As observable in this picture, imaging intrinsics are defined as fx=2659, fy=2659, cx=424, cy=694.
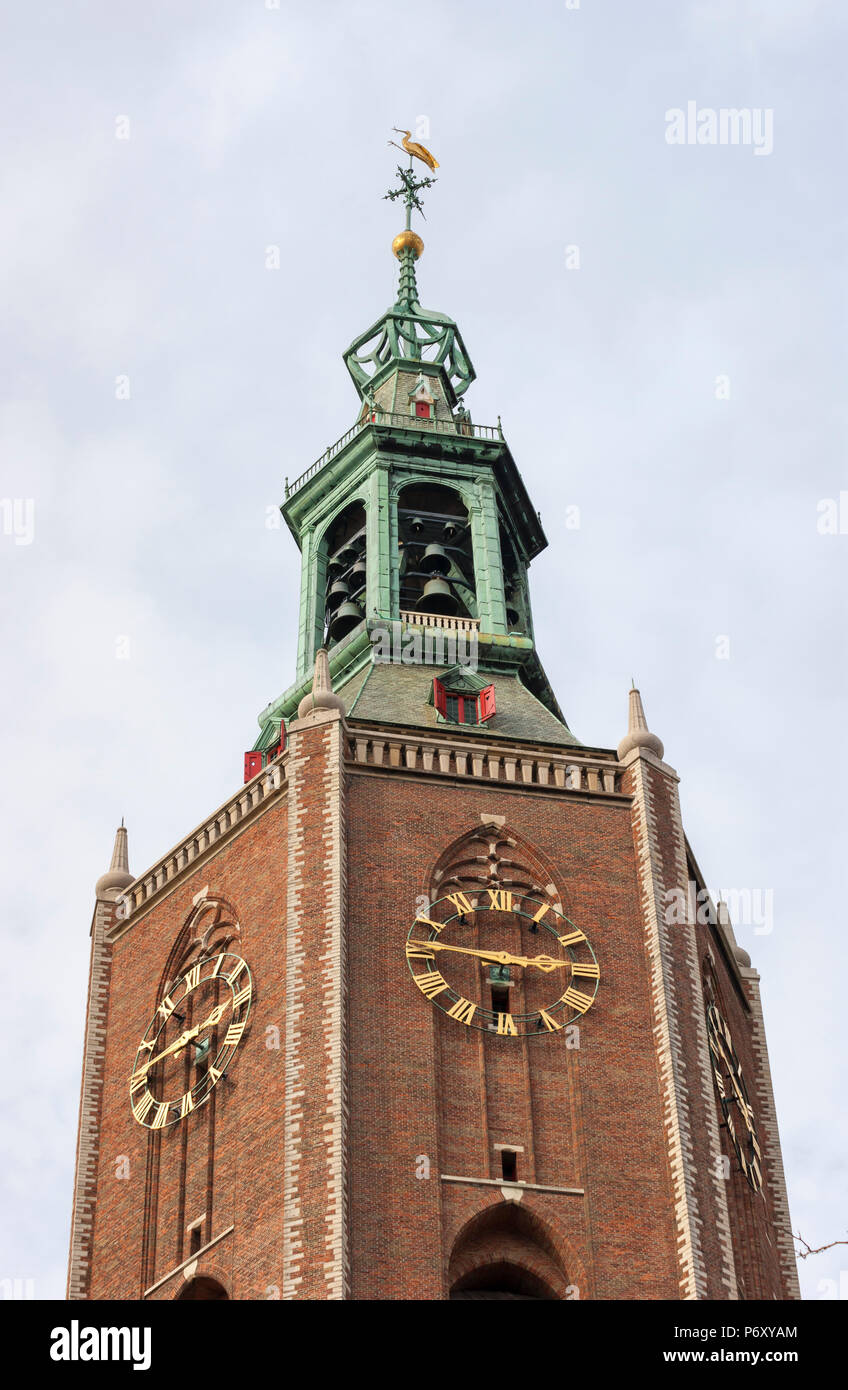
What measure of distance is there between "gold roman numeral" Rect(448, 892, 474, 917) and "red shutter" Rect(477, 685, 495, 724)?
8.17 metres

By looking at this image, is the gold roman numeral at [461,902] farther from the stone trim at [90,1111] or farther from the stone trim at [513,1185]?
the stone trim at [90,1111]

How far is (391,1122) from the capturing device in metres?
47.9

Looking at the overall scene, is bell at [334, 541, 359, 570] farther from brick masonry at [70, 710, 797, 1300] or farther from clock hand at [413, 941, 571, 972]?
clock hand at [413, 941, 571, 972]

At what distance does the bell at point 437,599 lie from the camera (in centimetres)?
6450

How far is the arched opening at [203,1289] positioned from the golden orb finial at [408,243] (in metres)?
38.2

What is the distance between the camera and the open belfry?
155ft

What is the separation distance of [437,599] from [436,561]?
164 cm

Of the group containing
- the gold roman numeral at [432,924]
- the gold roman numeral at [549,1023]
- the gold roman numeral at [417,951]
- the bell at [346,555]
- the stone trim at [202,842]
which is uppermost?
the bell at [346,555]

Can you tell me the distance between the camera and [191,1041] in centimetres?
5209

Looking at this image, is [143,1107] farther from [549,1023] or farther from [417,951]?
[549,1023]

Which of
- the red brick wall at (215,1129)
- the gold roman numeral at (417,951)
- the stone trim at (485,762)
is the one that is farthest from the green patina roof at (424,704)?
the gold roman numeral at (417,951)

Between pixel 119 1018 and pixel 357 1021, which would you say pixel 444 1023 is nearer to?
pixel 357 1021

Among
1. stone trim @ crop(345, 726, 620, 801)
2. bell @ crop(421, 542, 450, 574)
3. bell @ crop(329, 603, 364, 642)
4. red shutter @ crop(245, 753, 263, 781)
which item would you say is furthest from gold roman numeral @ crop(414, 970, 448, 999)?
bell @ crop(421, 542, 450, 574)
